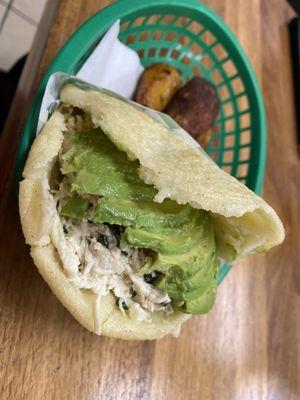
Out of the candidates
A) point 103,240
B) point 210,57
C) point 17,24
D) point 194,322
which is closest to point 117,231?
point 103,240

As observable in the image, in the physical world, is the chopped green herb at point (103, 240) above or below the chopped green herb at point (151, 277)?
above

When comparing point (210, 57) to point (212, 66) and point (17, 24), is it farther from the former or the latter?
point (17, 24)

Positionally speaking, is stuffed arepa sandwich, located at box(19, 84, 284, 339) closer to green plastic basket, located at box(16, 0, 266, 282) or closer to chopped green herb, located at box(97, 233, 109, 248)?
chopped green herb, located at box(97, 233, 109, 248)

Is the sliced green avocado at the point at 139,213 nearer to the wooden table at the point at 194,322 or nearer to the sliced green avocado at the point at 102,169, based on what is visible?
the sliced green avocado at the point at 102,169

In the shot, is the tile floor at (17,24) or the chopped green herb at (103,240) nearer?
the chopped green herb at (103,240)

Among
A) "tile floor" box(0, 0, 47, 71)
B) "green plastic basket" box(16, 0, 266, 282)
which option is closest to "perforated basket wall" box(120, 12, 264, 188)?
"green plastic basket" box(16, 0, 266, 282)

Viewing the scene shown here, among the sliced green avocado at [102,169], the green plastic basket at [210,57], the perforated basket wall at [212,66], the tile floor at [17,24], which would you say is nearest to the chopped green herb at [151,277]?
the sliced green avocado at [102,169]
